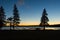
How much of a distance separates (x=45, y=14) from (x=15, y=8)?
13.6m

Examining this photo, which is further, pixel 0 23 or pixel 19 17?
pixel 19 17

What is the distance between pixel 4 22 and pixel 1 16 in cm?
272

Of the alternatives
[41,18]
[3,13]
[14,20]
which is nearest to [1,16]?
[3,13]

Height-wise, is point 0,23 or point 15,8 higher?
point 15,8

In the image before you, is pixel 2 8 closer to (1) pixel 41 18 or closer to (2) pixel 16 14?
(2) pixel 16 14

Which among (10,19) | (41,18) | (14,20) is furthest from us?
(41,18)

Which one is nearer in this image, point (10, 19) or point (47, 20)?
point (10, 19)

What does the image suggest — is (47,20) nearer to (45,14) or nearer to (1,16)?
(45,14)

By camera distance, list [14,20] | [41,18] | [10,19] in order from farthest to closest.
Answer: [41,18] < [14,20] < [10,19]

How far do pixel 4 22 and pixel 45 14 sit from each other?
18615 mm

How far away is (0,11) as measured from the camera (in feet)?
195

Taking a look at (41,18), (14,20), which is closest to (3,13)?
(14,20)

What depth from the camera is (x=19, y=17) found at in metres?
64.6

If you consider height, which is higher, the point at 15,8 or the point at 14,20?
the point at 15,8
